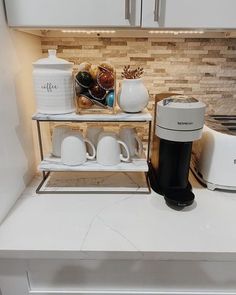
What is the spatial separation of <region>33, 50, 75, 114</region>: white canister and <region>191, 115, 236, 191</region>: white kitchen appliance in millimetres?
492

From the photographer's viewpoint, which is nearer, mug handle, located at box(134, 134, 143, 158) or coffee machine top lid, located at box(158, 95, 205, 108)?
coffee machine top lid, located at box(158, 95, 205, 108)

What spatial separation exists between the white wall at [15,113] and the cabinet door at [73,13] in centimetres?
5

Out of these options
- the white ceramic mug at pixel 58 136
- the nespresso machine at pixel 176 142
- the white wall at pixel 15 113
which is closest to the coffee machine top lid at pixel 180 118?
the nespresso machine at pixel 176 142

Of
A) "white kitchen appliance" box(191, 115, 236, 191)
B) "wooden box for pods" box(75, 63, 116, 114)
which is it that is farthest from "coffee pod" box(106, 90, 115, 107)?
"white kitchen appliance" box(191, 115, 236, 191)

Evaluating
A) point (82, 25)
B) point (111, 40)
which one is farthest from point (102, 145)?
point (111, 40)

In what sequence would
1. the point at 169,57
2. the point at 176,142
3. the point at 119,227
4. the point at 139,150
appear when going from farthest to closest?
the point at 169,57, the point at 139,150, the point at 176,142, the point at 119,227

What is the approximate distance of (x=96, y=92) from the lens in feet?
2.49

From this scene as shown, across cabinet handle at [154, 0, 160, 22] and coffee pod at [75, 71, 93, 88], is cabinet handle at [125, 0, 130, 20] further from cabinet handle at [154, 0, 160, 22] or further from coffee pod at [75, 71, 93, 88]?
coffee pod at [75, 71, 93, 88]

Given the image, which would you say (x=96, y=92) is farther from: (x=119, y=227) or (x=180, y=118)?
(x=119, y=227)

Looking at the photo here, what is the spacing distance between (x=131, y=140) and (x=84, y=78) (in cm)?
27

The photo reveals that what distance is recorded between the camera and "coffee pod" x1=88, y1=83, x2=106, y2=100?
76cm

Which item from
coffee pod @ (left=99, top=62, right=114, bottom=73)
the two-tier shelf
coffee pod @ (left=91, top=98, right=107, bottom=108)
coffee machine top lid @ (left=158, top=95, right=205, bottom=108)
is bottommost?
the two-tier shelf

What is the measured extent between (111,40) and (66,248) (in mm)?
801

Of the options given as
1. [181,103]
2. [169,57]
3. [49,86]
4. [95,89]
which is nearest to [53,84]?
[49,86]
